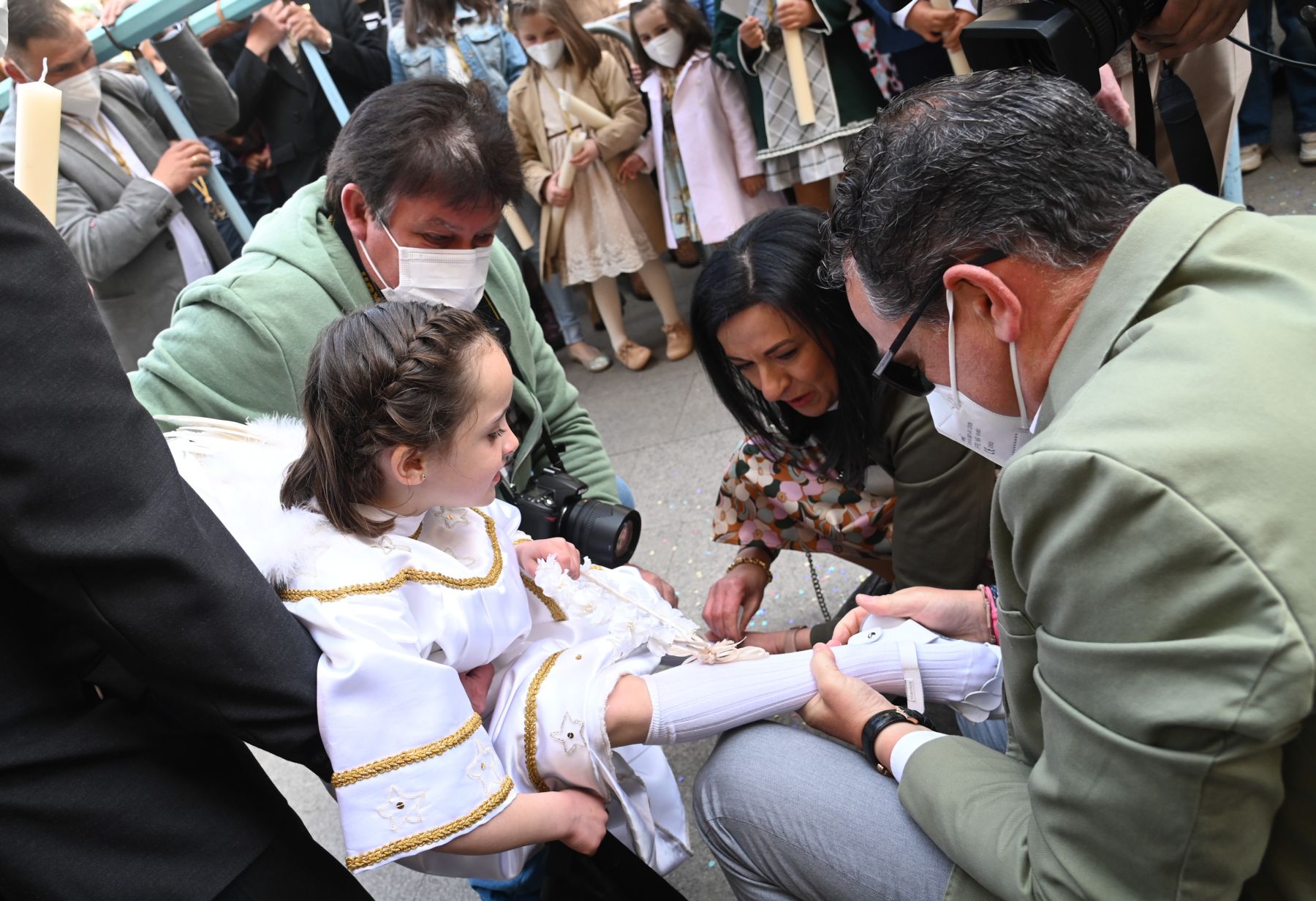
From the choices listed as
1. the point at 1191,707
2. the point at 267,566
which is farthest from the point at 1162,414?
the point at 267,566

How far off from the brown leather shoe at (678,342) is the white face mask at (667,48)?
3.51ft

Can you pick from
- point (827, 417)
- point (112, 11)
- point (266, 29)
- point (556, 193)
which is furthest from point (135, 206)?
point (827, 417)

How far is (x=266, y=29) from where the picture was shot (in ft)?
12.6

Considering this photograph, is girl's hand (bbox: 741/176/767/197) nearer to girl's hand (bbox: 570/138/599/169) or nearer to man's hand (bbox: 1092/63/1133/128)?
girl's hand (bbox: 570/138/599/169)

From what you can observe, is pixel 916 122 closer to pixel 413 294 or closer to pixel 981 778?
pixel 981 778

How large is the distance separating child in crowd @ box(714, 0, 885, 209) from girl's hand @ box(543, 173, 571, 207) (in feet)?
2.76

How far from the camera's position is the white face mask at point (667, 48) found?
3.86 meters

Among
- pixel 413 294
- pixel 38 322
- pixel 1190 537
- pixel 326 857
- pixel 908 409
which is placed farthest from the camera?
pixel 413 294

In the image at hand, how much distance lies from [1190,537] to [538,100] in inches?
149

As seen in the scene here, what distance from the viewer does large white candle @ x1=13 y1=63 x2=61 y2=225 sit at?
1251 mm

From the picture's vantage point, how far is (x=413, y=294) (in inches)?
76.7

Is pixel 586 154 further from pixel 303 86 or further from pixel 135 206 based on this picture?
pixel 135 206

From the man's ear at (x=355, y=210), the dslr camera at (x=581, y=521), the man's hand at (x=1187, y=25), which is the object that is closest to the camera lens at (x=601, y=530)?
the dslr camera at (x=581, y=521)

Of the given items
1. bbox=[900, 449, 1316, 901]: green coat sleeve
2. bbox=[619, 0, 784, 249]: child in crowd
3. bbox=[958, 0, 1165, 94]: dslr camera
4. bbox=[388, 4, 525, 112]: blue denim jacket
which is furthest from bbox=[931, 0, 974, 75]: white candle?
bbox=[900, 449, 1316, 901]: green coat sleeve
